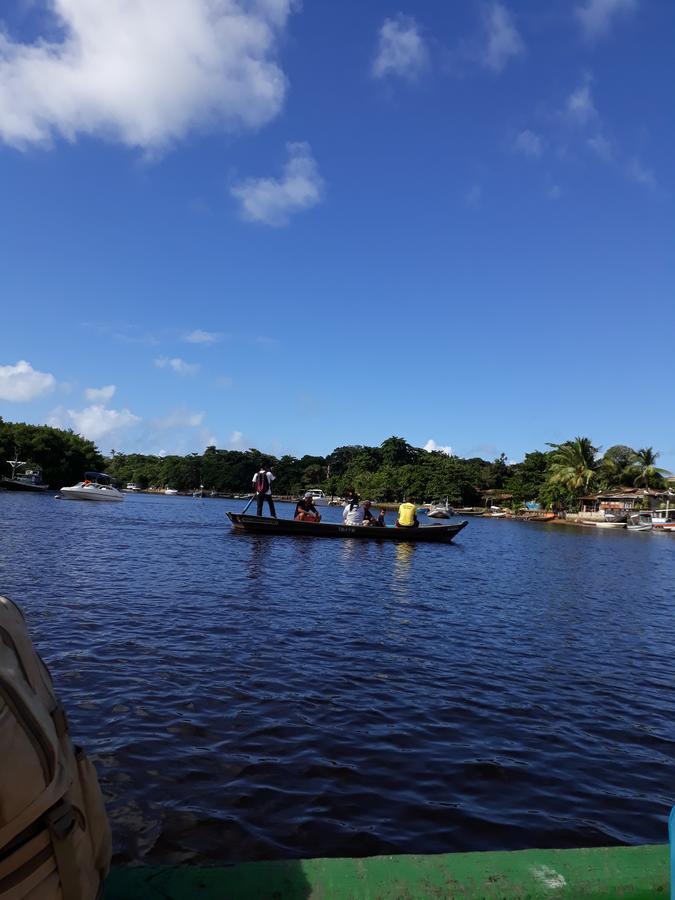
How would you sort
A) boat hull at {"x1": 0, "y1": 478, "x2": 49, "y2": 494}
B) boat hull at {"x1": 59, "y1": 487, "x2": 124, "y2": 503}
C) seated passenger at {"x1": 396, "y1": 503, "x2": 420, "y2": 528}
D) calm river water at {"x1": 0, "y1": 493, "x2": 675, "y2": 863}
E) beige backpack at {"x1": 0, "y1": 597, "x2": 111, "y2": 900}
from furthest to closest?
boat hull at {"x1": 0, "y1": 478, "x2": 49, "y2": 494} < boat hull at {"x1": 59, "y1": 487, "x2": 124, "y2": 503} < seated passenger at {"x1": 396, "y1": 503, "x2": 420, "y2": 528} < calm river water at {"x1": 0, "y1": 493, "x2": 675, "y2": 863} < beige backpack at {"x1": 0, "y1": 597, "x2": 111, "y2": 900}

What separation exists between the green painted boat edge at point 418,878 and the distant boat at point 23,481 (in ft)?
243

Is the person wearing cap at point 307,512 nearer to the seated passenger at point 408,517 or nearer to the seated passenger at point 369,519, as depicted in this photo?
the seated passenger at point 369,519

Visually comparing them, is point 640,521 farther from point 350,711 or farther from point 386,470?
point 350,711

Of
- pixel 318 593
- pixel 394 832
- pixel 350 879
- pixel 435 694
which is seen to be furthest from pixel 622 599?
pixel 350 879

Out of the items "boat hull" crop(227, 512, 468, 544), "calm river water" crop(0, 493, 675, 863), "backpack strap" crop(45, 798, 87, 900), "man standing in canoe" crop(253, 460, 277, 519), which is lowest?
"calm river water" crop(0, 493, 675, 863)

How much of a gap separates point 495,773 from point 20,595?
8993mm

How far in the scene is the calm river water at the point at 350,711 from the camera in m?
4.44

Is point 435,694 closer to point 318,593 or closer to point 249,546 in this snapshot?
point 318,593

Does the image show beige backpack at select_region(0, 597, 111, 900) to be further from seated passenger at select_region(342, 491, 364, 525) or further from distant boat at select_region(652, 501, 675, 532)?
distant boat at select_region(652, 501, 675, 532)

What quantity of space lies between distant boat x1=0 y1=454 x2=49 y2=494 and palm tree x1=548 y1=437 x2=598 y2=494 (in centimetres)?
6169

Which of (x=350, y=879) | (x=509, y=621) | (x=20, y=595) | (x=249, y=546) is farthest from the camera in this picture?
(x=249, y=546)

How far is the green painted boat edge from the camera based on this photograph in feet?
6.79

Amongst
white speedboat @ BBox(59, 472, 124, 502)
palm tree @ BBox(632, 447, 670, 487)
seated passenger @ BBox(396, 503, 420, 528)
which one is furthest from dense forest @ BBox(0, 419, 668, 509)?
seated passenger @ BBox(396, 503, 420, 528)

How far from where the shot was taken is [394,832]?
4.29 meters
